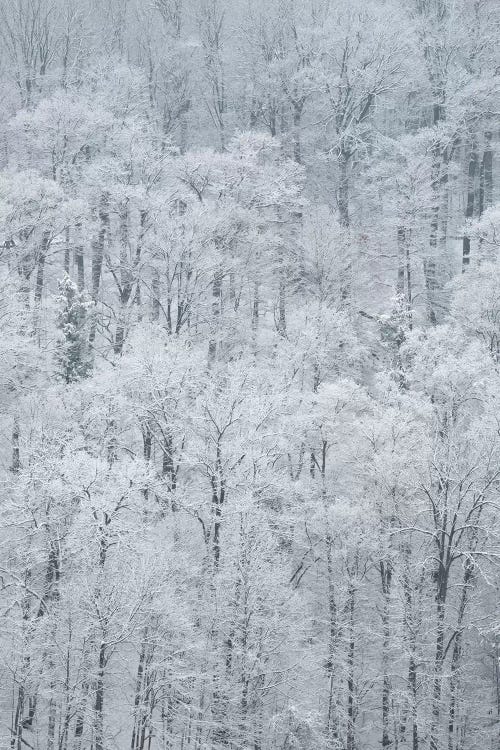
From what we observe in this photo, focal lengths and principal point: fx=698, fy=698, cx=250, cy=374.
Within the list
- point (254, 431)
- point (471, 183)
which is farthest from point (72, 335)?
point (471, 183)

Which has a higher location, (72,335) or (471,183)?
(471,183)

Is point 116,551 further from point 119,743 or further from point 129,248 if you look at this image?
point 129,248

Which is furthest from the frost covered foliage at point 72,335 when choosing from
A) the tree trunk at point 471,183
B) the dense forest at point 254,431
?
the tree trunk at point 471,183

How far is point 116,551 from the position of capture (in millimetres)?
28234

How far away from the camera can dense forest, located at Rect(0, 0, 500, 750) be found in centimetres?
2833

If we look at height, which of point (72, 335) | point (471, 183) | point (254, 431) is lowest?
point (254, 431)

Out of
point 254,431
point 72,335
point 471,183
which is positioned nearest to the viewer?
point 254,431

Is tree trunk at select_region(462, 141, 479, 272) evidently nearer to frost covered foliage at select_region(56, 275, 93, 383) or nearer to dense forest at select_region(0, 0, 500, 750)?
dense forest at select_region(0, 0, 500, 750)

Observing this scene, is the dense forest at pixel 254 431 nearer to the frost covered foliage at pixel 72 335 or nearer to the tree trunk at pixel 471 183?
the frost covered foliage at pixel 72 335

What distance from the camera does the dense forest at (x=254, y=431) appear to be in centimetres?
2833

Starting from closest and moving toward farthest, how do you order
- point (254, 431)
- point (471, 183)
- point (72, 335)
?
1. point (254, 431)
2. point (72, 335)
3. point (471, 183)

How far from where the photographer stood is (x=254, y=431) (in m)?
31.5

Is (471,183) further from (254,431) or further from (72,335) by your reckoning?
(72,335)

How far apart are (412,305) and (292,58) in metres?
23.9
